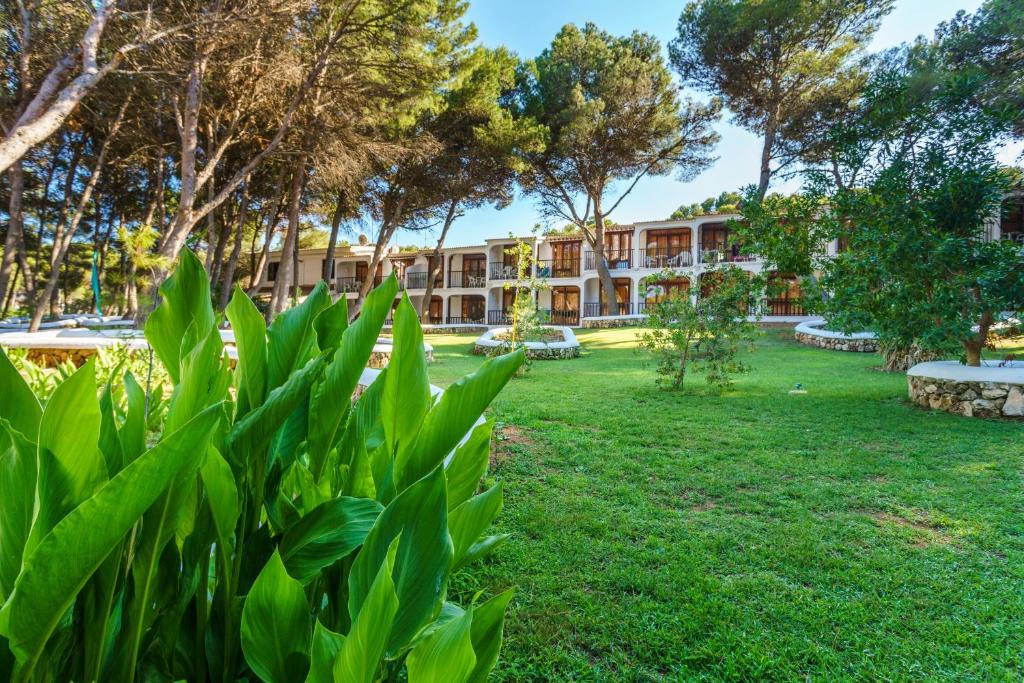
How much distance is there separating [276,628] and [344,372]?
0.39 m

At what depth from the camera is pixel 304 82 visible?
10.8m

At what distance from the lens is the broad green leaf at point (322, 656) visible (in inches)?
23.5

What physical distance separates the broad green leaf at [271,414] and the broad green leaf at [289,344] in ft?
0.66

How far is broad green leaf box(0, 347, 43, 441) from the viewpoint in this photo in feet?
2.64

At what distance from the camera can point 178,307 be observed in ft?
3.51

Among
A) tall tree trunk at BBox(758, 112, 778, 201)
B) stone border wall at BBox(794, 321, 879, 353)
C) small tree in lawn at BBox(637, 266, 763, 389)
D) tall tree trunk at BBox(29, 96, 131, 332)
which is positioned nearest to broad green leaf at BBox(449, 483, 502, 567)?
small tree in lawn at BBox(637, 266, 763, 389)

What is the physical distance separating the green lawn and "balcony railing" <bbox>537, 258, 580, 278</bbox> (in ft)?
79.0

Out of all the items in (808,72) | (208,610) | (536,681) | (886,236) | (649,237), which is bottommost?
(536,681)

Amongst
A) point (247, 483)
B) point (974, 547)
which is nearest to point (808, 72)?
point (974, 547)

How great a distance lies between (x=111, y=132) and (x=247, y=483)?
Answer: 15.9 m

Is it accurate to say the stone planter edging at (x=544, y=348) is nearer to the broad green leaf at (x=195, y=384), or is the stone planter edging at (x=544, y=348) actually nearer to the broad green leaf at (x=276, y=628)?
the broad green leaf at (x=195, y=384)

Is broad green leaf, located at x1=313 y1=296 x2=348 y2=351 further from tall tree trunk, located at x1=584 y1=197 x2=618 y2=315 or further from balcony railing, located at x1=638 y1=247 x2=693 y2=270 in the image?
balcony railing, located at x1=638 y1=247 x2=693 y2=270

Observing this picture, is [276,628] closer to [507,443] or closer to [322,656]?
[322,656]

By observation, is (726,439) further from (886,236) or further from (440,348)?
(440,348)
